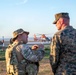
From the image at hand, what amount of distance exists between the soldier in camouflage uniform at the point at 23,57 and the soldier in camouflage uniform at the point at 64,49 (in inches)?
23.7

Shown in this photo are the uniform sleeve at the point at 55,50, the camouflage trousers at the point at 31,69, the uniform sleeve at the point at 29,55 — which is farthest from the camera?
the camouflage trousers at the point at 31,69

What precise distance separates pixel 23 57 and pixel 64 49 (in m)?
1.01

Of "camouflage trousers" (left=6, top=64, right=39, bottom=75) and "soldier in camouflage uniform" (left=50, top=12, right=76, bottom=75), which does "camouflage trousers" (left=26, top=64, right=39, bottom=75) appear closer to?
"camouflage trousers" (left=6, top=64, right=39, bottom=75)

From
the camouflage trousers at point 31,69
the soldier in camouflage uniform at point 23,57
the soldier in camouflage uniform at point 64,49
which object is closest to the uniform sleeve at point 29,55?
the soldier in camouflage uniform at point 23,57

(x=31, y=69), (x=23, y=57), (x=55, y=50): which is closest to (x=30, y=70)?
(x=31, y=69)

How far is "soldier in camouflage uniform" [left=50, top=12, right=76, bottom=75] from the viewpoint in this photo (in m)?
6.20

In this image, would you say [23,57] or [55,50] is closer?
[55,50]

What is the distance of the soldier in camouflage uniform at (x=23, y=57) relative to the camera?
679 centimetres

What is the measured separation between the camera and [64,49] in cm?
623

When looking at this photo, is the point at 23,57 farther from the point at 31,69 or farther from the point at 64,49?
the point at 64,49

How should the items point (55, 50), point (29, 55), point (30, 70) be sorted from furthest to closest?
point (30, 70) → point (29, 55) → point (55, 50)

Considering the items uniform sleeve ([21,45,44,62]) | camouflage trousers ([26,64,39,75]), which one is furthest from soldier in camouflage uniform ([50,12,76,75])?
camouflage trousers ([26,64,39,75])

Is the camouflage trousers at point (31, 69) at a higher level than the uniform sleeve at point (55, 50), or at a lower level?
lower

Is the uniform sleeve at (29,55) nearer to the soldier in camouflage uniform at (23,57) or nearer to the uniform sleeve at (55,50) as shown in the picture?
the soldier in camouflage uniform at (23,57)
